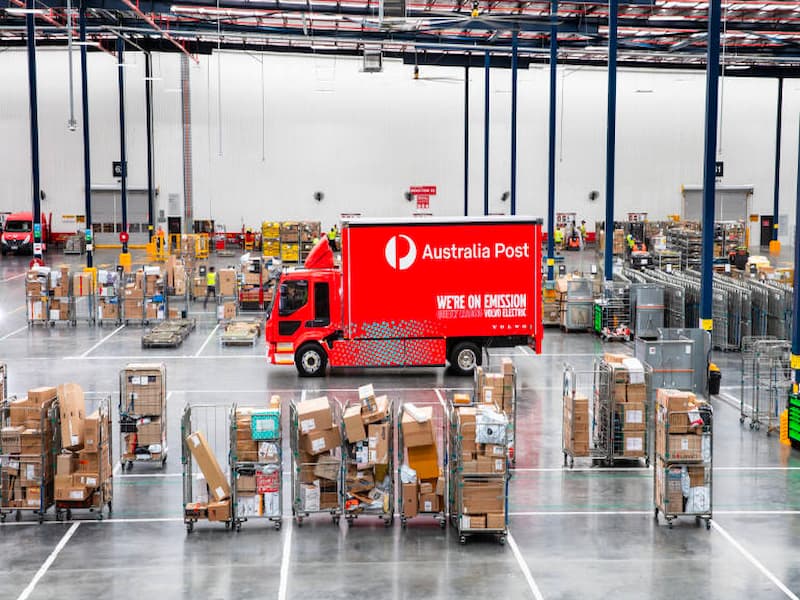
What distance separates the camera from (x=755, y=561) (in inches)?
449

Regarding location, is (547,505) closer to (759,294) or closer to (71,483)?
(71,483)

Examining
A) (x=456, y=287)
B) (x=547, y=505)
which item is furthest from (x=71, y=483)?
(x=456, y=287)

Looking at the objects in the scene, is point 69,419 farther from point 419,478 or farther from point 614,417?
point 614,417

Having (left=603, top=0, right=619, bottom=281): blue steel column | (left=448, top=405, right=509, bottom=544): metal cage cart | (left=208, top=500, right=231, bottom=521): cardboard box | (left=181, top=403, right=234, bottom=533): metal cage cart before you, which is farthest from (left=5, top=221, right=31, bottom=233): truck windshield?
(left=448, top=405, right=509, bottom=544): metal cage cart

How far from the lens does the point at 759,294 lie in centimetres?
2525

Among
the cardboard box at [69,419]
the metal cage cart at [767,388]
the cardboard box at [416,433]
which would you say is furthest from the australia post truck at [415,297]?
the cardboard box at [416,433]

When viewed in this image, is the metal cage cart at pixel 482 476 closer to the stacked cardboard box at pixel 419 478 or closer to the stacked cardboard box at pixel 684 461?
the stacked cardboard box at pixel 419 478

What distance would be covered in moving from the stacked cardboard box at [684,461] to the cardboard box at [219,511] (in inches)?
211

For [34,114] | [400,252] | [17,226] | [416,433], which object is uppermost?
[34,114]

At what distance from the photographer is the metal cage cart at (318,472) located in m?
12.4

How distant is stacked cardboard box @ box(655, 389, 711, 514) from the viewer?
1248cm

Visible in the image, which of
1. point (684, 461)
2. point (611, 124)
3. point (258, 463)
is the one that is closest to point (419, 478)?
point (258, 463)

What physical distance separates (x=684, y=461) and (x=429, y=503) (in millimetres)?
3158

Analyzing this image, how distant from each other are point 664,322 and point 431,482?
1567 cm
